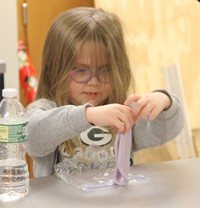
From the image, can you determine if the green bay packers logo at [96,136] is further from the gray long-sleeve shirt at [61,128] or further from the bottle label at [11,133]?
the bottle label at [11,133]

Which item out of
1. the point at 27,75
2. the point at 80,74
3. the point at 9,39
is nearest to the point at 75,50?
the point at 80,74

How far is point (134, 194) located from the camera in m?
0.90

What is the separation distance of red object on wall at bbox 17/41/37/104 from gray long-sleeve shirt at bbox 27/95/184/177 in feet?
4.34

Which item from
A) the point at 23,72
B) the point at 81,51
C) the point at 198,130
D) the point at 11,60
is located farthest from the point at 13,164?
the point at 23,72

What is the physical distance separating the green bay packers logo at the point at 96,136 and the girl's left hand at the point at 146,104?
0.82ft

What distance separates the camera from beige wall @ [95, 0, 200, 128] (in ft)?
7.08

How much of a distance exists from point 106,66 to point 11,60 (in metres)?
1.29

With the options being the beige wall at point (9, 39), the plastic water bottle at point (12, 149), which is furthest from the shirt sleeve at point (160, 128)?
the beige wall at point (9, 39)

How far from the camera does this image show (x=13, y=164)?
103 cm

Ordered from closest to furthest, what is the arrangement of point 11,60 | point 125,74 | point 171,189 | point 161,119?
point 171,189 < point 161,119 < point 125,74 < point 11,60

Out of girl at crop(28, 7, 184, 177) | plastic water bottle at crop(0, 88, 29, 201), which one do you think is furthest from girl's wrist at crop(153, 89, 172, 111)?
plastic water bottle at crop(0, 88, 29, 201)

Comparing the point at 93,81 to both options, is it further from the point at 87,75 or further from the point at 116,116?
the point at 116,116

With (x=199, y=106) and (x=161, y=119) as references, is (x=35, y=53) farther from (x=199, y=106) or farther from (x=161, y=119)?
(x=161, y=119)

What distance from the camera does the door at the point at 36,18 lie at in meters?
2.86
